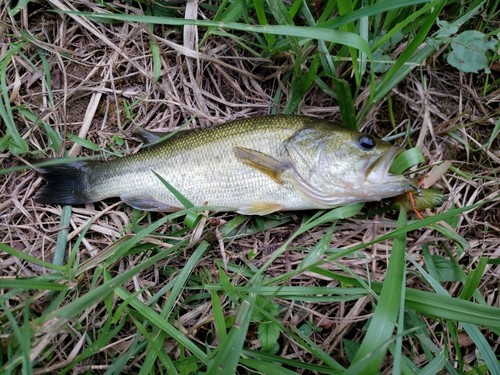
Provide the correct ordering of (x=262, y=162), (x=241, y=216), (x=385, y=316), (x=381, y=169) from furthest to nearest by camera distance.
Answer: (x=241, y=216)
(x=262, y=162)
(x=381, y=169)
(x=385, y=316)

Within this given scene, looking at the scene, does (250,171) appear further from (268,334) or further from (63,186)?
(63,186)

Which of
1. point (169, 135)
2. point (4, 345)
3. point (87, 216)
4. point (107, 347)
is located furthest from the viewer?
point (87, 216)

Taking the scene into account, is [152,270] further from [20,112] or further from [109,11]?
[109,11]

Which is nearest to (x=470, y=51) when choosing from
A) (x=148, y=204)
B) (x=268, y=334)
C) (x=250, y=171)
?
(x=250, y=171)

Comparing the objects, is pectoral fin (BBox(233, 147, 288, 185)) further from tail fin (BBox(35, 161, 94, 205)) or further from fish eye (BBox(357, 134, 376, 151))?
tail fin (BBox(35, 161, 94, 205))

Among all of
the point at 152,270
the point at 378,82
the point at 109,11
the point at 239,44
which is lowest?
the point at 152,270

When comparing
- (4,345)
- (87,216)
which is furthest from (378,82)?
(4,345)

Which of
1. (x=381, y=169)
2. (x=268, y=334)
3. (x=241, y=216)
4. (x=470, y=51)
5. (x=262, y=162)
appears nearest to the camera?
(x=268, y=334)
